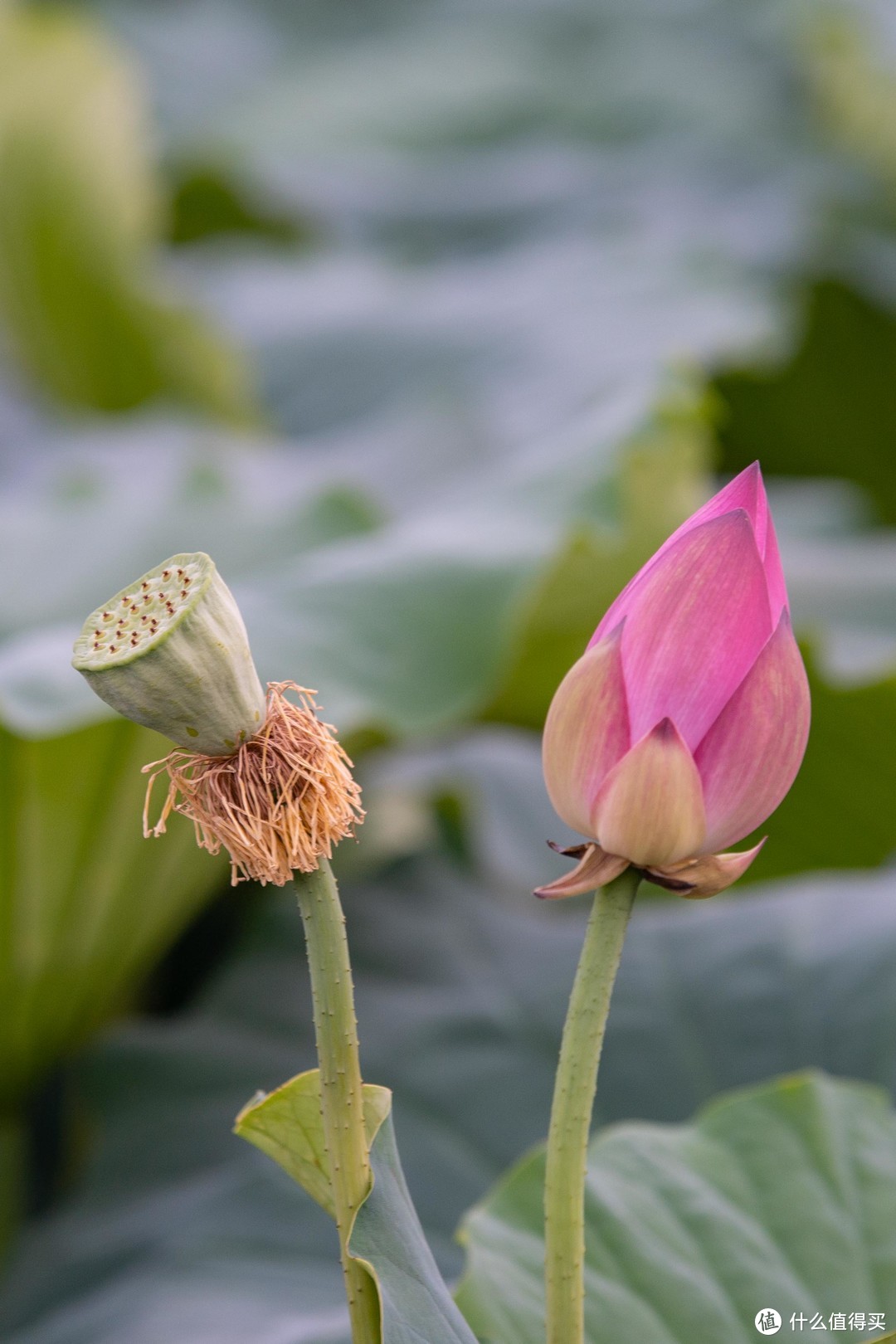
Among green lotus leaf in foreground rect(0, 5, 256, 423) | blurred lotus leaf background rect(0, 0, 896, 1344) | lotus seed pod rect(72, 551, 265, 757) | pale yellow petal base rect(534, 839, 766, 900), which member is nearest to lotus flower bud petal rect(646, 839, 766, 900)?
pale yellow petal base rect(534, 839, 766, 900)

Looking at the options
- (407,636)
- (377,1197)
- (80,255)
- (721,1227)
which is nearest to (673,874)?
(377,1197)

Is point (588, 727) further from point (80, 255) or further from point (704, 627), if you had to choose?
point (80, 255)

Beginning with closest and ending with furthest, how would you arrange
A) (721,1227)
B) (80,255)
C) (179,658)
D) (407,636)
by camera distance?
1. (179,658)
2. (721,1227)
3. (407,636)
4. (80,255)

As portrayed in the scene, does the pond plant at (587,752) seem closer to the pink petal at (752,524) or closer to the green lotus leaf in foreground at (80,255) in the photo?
the pink petal at (752,524)

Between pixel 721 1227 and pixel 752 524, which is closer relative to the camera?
pixel 752 524

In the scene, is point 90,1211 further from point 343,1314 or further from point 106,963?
point 343,1314

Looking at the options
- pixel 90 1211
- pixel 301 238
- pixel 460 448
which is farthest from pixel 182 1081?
pixel 301 238
